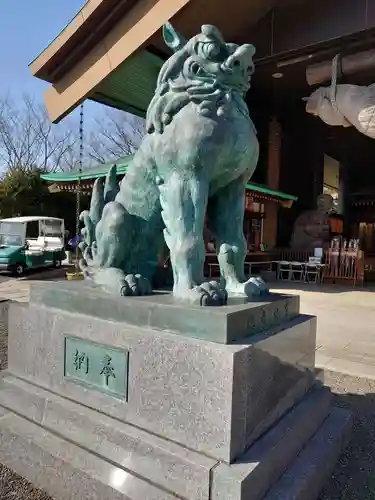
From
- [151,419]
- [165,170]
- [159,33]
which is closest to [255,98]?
[159,33]

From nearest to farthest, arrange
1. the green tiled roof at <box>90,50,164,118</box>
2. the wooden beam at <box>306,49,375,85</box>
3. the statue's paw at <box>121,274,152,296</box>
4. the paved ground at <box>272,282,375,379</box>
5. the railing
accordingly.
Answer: the statue's paw at <box>121,274,152,296</box> < the paved ground at <box>272,282,375,379</box> < the green tiled roof at <box>90,50,164,118</box> < the wooden beam at <box>306,49,375,85</box> < the railing

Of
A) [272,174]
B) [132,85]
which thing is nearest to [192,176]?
[132,85]

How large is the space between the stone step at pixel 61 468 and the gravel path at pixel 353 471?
0.21 ft

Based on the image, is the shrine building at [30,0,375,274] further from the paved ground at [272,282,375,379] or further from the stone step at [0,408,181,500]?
the stone step at [0,408,181,500]

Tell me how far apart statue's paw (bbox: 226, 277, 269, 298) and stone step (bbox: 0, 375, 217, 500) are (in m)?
0.75

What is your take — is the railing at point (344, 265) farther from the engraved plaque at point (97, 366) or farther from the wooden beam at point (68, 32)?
the engraved plaque at point (97, 366)

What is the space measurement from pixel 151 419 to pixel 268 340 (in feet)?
1.96

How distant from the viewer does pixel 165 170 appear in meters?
1.91

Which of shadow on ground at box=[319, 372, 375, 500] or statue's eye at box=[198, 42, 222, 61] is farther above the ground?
statue's eye at box=[198, 42, 222, 61]

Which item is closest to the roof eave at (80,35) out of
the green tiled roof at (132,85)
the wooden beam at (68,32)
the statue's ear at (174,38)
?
the wooden beam at (68,32)

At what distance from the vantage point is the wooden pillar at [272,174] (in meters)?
11.2

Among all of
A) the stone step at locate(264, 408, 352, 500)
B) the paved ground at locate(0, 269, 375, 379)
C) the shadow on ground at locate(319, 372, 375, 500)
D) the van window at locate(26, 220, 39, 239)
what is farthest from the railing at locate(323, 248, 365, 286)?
the van window at locate(26, 220, 39, 239)

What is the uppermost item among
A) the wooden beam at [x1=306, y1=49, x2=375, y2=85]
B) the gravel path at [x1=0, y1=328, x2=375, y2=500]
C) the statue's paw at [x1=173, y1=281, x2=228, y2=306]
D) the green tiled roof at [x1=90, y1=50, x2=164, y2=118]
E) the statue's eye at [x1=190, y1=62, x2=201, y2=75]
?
the wooden beam at [x1=306, y1=49, x2=375, y2=85]

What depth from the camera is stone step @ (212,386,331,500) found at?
1.38m
